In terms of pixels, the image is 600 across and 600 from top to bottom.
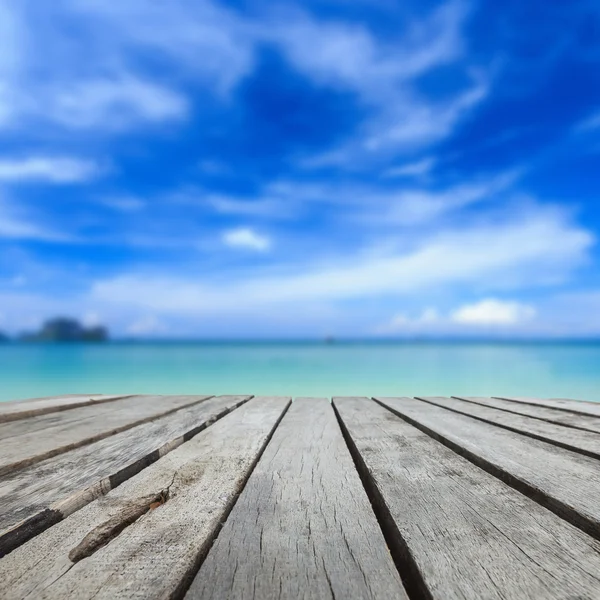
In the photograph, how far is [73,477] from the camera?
839 millimetres

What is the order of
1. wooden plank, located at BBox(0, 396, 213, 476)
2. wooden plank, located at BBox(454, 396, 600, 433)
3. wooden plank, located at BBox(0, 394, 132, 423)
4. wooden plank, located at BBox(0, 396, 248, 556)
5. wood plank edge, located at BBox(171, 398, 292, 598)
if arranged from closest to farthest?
wood plank edge, located at BBox(171, 398, 292, 598)
wooden plank, located at BBox(0, 396, 248, 556)
wooden plank, located at BBox(0, 396, 213, 476)
wooden plank, located at BBox(454, 396, 600, 433)
wooden plank, located at BBox(0, 394, 132, 423)

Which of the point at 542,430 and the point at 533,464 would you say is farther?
the point at 542,430

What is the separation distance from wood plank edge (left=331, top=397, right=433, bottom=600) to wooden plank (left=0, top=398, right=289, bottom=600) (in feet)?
0.87

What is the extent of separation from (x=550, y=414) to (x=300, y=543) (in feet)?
5.03

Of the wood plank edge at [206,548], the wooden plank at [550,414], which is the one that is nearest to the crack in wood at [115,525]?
the wood plank edge at [206,548]

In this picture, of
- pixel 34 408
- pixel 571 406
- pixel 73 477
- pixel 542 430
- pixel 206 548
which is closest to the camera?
pixel 206 548

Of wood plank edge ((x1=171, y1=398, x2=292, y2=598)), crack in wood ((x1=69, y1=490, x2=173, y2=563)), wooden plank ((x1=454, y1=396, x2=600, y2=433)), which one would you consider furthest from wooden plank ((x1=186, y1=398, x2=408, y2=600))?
wooden plank ((x1=454, y1=396, x2=600, y2=433))

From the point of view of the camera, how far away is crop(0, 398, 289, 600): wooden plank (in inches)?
19.1

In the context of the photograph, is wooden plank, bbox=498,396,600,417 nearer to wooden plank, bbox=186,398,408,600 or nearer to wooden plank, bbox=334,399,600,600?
wooden plank, bbox=334,399,600,600

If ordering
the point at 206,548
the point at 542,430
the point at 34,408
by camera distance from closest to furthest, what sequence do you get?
1. the point at 206,548
2. the point at 542,430
3. the point at 34,408

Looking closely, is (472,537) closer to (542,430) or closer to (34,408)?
(542,430)

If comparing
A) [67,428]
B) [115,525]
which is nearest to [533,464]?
[115,525]

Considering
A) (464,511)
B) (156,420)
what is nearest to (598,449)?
(464,511)

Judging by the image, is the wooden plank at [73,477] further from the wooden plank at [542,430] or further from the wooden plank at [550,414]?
the wooden plank at [550,414]
